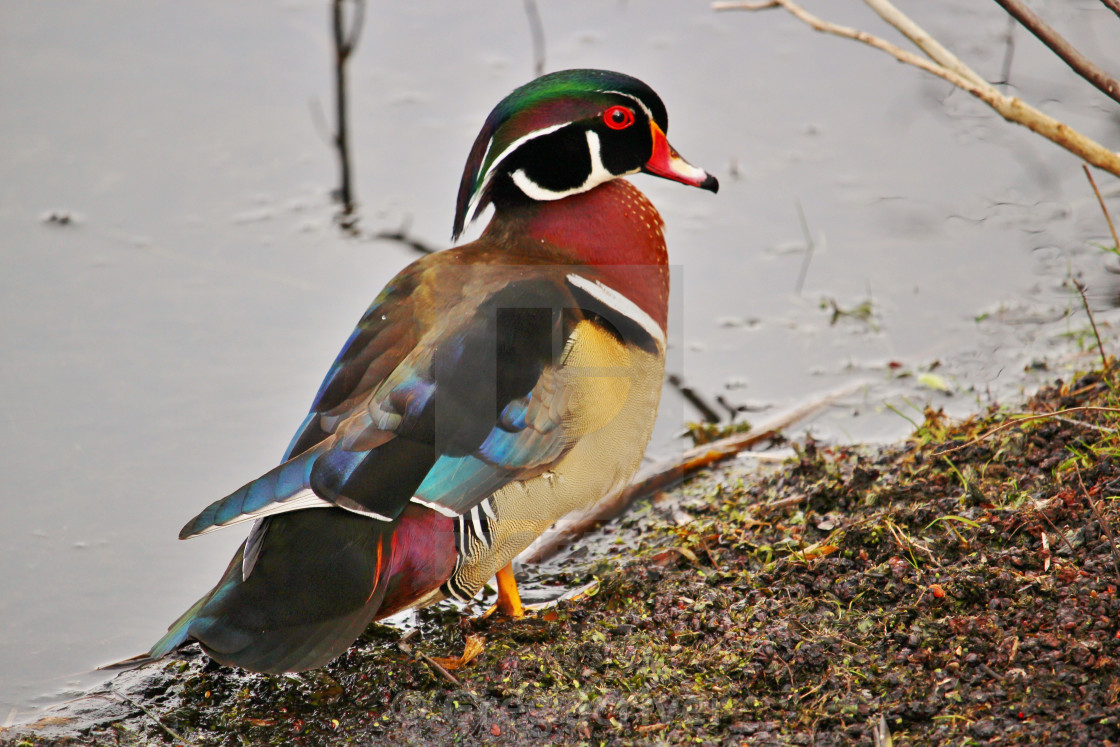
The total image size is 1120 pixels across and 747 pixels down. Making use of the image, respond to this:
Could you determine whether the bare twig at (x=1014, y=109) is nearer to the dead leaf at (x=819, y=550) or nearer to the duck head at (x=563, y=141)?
the duck head at (x=563, y=141)

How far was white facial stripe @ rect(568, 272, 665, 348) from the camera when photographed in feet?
10.6

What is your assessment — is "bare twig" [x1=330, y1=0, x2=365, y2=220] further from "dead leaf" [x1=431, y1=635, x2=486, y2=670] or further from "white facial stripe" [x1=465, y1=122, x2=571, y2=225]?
"dead leaf" [x1=431, y1=635, x2=486, y2=670]

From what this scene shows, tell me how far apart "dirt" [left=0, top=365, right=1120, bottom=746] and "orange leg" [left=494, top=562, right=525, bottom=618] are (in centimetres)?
6

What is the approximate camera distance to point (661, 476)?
4113 mm

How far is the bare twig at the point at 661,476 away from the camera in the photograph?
12.6ft

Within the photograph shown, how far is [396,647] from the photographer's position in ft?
10.4

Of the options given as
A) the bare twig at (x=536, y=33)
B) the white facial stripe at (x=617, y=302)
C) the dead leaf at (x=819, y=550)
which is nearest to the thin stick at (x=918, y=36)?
the white facial stripe at (x=617, y=302)

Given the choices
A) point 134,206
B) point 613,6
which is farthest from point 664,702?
point 613,6

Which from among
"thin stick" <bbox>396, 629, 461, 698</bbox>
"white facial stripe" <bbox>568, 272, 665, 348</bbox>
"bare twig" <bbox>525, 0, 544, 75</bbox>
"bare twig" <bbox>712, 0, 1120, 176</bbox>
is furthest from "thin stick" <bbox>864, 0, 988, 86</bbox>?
"bare twig" <bbox>525, 0, 544, 75</bbox>

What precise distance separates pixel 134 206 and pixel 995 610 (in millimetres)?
4550

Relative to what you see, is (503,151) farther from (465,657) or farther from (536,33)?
(536,33)

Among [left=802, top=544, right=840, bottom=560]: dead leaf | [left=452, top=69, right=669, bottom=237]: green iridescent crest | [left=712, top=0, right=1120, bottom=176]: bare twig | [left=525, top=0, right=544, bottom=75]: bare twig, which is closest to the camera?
[left=802, top=544, right=840, bottom=560]: dead leaf

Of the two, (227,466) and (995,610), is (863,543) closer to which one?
(995,610)

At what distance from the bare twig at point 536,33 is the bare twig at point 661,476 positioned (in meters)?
2.84
